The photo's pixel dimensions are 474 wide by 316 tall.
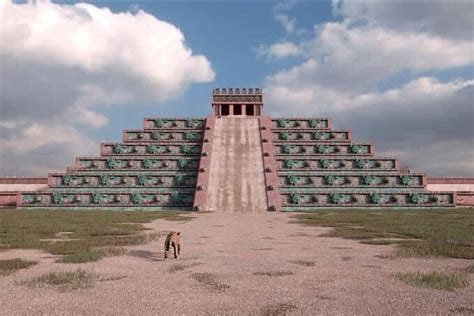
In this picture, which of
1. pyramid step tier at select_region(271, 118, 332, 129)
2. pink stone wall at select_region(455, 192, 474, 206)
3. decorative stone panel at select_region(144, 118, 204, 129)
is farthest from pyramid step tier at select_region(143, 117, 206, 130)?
pink stone wall at select_region(455, 192, 474, 206)

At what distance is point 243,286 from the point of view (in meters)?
10.1

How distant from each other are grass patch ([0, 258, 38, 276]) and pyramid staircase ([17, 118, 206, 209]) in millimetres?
30947

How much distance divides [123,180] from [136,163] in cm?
414

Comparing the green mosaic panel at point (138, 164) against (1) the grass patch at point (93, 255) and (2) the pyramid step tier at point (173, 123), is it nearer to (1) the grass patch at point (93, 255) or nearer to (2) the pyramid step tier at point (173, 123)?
(2) the pyramid step tier at point (173, 123)

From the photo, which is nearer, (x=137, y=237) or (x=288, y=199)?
(x=137, y=237)

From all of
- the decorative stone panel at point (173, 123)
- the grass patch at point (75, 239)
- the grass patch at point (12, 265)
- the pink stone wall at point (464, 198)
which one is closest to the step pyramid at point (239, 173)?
the decorative stone panel at point (173, 123)

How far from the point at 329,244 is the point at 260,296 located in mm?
9082

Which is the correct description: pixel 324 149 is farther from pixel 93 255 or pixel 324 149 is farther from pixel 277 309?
pixel 277 309

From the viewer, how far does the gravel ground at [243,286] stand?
8.41 m

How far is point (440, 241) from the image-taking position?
17828 mm

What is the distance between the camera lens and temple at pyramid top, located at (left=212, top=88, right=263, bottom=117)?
68.4 metres

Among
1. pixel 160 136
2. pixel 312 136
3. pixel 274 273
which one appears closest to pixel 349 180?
pixel 312 136

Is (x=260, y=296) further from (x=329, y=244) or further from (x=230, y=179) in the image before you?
(x=230, y=179)

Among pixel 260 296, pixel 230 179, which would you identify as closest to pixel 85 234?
pixel 260 296
